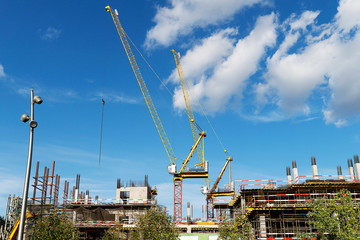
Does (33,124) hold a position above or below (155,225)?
above

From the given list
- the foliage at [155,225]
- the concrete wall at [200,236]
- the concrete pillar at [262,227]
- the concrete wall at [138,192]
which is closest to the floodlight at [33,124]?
the foliage at [155,225]

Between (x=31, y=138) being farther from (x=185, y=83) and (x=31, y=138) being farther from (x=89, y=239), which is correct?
(x=185, y=83)

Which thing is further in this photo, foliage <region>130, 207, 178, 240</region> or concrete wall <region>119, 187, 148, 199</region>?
concrete wall <region>119, 187, 148, 199</region>

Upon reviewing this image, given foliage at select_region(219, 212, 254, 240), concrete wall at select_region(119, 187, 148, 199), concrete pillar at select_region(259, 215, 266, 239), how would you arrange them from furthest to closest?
concrete wall at select_region(119, 187, 148, 199)
concrete pillar at select_region(259, 215, 266, 239)
foliage at select_region(219, 212, 254, 240)

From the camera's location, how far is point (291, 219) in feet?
151

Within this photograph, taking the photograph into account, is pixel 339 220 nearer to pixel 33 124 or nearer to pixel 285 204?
pixel 285 204

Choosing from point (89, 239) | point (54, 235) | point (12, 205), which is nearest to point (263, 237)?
point (54, 235)

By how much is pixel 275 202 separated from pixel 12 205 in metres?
43.0

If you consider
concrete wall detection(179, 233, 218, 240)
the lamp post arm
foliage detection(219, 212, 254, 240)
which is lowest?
concrete wall detection(179, 233, 218, 240)

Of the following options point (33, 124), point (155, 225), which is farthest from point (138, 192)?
point (33, 124)

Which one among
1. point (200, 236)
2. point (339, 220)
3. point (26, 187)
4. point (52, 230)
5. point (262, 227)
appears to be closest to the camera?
point (26, 187)

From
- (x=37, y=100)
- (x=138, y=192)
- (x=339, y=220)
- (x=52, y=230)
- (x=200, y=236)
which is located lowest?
(x=200, y=236)

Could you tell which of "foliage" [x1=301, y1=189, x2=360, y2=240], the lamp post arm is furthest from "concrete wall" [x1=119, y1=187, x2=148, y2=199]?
the lamp post arm

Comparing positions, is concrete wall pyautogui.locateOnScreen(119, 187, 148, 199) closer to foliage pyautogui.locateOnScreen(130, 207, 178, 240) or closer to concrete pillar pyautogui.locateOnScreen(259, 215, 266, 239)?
concrete pillar pyautogui.locateOnScreen(259, 215, 266, 239)
